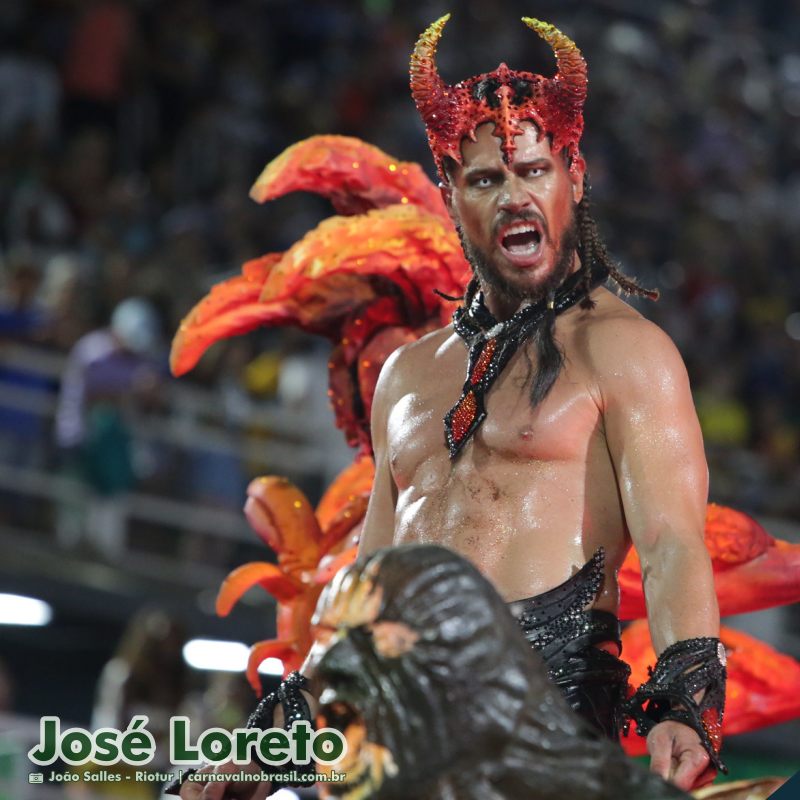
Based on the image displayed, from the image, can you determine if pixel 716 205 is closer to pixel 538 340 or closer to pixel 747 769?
pixel 747 769

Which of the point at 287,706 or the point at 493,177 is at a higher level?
the point at 493,177

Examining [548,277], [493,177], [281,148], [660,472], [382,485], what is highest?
[281,148]

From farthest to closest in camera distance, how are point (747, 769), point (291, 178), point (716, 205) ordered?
point (716, 205) → point (747, 769) → point (291, 178)

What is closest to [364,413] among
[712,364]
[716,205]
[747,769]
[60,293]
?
[747,769]

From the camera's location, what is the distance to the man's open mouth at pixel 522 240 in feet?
8.70

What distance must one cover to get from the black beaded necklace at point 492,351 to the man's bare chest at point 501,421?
0.02 metres

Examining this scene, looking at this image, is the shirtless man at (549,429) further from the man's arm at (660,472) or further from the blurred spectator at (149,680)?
the blurred spectator at (149,680)

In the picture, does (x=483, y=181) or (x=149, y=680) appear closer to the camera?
(x=483, y=181)

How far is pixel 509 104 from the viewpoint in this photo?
2699 millimetres

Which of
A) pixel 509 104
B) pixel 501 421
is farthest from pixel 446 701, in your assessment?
pixel 509 104

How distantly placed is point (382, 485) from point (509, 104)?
2.23 feet

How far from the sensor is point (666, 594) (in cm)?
238

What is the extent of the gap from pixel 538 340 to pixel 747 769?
3996mm

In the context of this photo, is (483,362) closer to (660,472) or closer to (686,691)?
(660,472)
